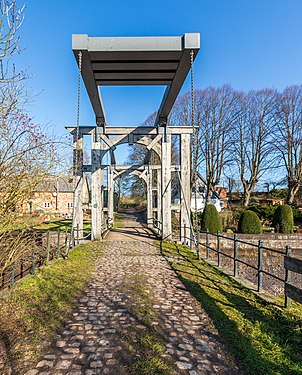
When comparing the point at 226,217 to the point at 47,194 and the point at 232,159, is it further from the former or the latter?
the point at 47,194

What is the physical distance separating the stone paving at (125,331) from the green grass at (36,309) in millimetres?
145

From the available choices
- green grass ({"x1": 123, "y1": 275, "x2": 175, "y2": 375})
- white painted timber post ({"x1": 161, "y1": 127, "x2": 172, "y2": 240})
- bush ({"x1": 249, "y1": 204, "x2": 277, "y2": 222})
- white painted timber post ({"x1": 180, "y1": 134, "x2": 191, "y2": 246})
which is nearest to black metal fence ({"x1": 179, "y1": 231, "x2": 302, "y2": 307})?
white painted timber post ({"x1": 180, "y1": 134, "x2": 191, "y2": 246})

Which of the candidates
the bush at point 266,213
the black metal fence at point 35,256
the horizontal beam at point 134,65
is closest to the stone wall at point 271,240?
the bush at point 266,213

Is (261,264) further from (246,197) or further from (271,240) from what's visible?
(246,197)

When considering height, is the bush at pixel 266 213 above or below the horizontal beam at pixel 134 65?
below

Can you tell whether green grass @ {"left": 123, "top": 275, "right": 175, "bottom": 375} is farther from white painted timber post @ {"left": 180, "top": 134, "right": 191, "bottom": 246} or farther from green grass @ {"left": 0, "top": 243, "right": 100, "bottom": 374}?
white painted timber post @ {"left": 180, "top": 134, "right": 191, "bottom": 246}

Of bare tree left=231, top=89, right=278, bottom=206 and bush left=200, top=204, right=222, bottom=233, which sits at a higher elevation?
bare tree left=231, top=89, right=278, bottom=206

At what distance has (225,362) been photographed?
94.4 inches

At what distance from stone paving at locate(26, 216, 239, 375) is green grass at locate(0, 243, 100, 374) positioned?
0.14 metres

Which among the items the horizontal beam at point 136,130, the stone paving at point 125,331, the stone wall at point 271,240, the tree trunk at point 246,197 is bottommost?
the stone wall at point 271,240

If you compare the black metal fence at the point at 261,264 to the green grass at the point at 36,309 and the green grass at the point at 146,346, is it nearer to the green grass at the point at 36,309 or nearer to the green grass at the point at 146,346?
the green grass at the point at 146,346

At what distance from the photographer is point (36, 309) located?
338 cm

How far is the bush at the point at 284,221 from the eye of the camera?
17.8m

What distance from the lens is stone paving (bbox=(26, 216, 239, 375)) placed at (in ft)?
7.52
